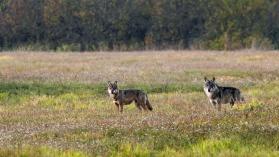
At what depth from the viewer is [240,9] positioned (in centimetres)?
7075

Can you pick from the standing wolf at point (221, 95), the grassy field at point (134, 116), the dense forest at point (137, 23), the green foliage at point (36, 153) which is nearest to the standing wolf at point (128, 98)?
the grassy field at point (134, 116)

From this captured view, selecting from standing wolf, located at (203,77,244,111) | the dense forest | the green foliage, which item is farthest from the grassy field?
the dense forest

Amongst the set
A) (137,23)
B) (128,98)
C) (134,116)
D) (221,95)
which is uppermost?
(137,23)

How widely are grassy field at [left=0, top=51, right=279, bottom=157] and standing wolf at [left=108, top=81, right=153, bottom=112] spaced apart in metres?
0.39

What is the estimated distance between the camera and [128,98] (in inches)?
817

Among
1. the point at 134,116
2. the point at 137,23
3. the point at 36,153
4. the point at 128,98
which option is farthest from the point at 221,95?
the point at 137,23

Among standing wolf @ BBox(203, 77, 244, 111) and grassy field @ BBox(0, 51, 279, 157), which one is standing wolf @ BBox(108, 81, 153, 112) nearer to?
grassy field @ BBox(0, 51, 279, 157)

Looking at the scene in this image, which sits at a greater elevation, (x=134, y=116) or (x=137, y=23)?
(x=137, y=23)

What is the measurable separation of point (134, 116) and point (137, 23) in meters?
54.4

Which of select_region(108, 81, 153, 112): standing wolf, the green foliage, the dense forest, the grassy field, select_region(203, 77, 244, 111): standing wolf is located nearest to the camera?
the green foliage

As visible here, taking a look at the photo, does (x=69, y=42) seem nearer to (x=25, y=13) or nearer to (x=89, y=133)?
(x=25, y=13)

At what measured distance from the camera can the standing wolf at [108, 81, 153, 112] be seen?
67.1 feet

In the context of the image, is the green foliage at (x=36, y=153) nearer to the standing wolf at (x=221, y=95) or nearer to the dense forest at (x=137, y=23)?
the standing wolf at (x=221, y=95)

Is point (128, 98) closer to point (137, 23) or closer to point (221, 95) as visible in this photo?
point (221, 95)
